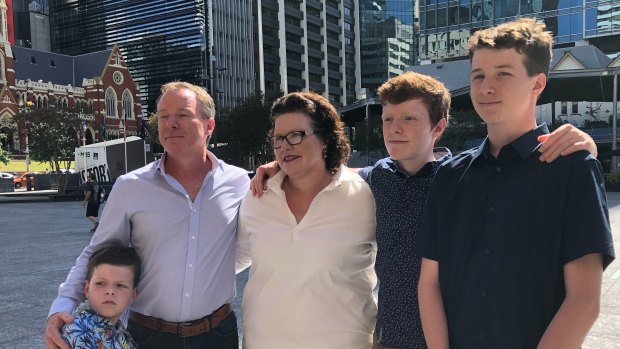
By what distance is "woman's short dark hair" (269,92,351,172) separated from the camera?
2.53 m

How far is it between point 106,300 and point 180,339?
0.43m

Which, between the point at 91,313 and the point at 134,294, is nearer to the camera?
the point at 91,313

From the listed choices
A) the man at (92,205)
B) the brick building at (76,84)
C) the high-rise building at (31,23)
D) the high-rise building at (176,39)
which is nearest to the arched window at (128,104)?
the brick building at (76,84)

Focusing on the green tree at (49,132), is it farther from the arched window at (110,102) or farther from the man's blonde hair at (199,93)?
the man's blonde hair at (199,93)

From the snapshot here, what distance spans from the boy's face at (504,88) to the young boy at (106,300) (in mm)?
1807

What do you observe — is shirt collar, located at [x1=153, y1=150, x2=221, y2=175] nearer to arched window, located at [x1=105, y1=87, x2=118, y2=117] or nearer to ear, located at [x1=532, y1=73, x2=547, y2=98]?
ear, located at [x1=532, y1=73, x2=547, y2=98]

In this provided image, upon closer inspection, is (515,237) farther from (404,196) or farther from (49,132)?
(49,132)

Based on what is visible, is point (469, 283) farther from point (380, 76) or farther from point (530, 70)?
point (380, 76)

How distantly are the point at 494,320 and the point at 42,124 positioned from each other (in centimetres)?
4140

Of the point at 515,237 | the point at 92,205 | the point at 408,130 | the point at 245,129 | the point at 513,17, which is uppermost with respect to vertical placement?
the point at 513,17

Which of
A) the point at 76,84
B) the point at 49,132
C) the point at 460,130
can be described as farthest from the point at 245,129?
the point at 76,84

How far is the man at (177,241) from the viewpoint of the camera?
259 cm

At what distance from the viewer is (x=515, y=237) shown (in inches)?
66.4

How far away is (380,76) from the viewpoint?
108312 millimetres
